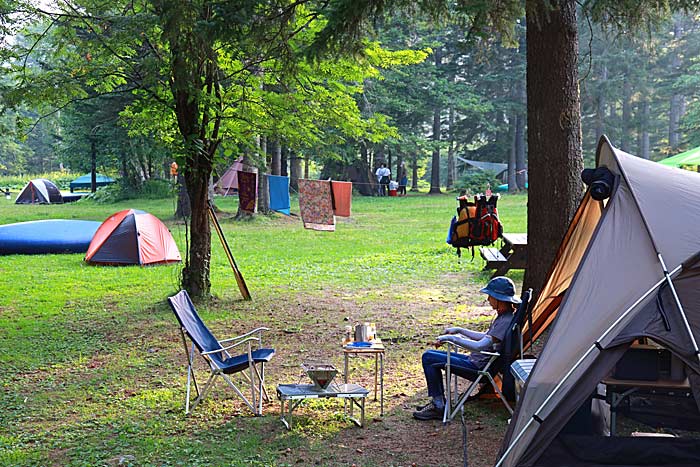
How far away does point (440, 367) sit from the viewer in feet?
17.8

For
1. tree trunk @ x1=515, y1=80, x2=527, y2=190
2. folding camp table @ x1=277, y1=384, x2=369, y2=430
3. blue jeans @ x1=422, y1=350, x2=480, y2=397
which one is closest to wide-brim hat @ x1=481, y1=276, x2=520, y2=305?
blue jeans @ x1=422, y1=350, x2=480, y2=397

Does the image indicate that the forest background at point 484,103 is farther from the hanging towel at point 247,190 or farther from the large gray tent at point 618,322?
the large gray tent at point 618,322

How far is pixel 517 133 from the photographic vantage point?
35031mm

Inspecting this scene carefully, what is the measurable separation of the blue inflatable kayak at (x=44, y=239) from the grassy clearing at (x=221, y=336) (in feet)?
1.43

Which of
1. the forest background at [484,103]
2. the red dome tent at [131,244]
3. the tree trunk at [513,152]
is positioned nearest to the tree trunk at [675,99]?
the forest background at [484,103]

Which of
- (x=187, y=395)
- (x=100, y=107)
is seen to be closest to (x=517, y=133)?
(x=100, y=107)

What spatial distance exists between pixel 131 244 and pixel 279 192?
10.5ft

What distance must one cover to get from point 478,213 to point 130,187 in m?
22.8

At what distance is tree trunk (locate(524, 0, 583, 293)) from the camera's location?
268 inches

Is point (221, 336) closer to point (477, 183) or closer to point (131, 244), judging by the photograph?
point (131, 244)

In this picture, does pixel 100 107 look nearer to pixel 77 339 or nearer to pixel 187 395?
pixel 77 339

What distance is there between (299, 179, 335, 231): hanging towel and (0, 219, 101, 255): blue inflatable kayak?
16.2ft

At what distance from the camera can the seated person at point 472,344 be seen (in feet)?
17.3

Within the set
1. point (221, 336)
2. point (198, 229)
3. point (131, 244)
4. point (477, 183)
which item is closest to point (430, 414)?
point (221, 336)
